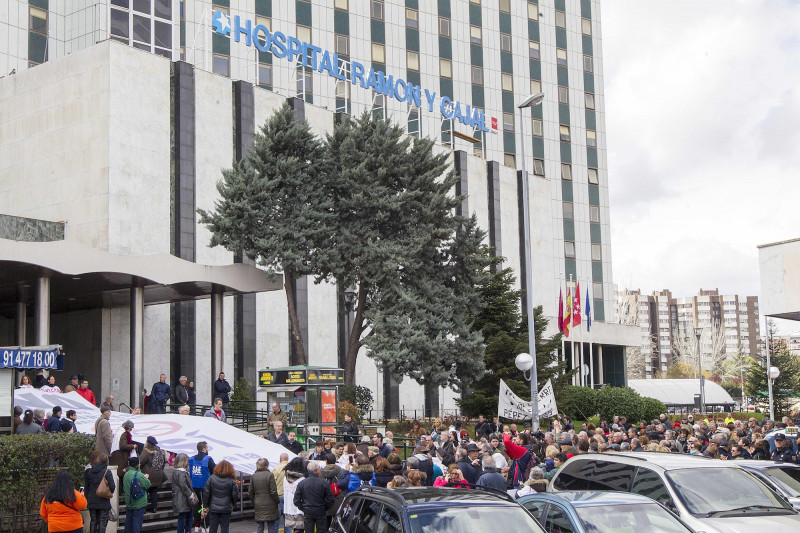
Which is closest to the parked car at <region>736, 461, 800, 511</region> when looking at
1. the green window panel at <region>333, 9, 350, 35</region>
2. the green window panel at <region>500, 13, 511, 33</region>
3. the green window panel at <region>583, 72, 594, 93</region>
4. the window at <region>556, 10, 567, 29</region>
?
the green window panel at <region>333, 9, 350, 35</region>

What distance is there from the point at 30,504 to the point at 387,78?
143 feet

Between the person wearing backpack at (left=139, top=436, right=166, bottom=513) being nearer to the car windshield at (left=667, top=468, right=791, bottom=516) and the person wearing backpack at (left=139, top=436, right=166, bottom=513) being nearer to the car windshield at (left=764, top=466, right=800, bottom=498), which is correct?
the car windshield at (left=667, top=468, right=791, bottom=516)

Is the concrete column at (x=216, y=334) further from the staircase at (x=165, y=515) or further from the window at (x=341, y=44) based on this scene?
the window at (x=341, y=44)

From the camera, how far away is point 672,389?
89188mm

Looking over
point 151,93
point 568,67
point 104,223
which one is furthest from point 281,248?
point 568,67

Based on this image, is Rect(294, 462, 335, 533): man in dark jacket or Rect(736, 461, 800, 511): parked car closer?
Rect(736, 461, 800, 511): parked car

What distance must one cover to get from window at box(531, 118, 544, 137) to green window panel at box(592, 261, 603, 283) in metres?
11.1

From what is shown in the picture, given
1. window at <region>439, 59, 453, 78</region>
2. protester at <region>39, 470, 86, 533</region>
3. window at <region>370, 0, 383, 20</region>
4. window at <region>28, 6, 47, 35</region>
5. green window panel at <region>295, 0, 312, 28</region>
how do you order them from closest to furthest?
protester at <region>39, 470, 86, 533</region> < window at <region>28, 6, 47, 35</region> < green window panel at <region>295, 0, 312, 28</region> < window at <region>370, 0, 383, 20</region> < window at <region>439, 59, 453, 78</region>

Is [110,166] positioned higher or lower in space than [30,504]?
higher

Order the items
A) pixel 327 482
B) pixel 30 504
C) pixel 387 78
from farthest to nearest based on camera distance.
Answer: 1. pixel 387 78
2. pixel 30 504
3. pixel 327 482

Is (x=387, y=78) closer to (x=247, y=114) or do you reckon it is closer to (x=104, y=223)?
(x=247, y=114)

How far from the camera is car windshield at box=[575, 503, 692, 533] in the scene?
10.3 m

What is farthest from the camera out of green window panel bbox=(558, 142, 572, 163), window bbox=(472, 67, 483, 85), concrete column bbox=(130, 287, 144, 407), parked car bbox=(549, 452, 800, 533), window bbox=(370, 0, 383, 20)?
green window panel bbox=(558, 142, 572, 163)

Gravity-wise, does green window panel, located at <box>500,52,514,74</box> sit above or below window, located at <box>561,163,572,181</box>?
above
